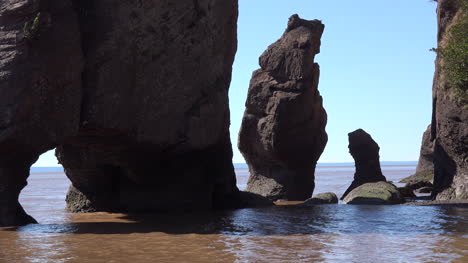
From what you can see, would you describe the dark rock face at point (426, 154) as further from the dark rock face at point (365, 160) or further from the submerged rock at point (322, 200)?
the submerged rock at point (322, 200)

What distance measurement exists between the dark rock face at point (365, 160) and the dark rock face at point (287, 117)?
231 centimetres

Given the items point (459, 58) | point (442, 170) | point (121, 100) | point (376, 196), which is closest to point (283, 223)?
point (121, 100)

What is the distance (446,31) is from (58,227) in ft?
64.0

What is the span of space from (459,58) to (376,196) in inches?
281

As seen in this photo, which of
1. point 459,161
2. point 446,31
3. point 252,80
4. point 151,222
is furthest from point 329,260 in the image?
point 252,80

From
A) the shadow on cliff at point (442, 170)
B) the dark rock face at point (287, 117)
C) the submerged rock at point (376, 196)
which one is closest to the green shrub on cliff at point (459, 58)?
the shadow on cliff at point (442, 170)

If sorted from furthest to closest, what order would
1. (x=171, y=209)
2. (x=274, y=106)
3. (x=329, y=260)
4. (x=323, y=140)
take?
(x=323, y=140)
(x=274, y=106)
(x=171, y=209)
(x=329, y=260)

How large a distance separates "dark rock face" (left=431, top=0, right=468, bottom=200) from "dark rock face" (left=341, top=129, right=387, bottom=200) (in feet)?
19.6

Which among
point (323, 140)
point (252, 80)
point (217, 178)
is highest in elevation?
point (252, 80)

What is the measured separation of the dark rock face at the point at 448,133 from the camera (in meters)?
26.5

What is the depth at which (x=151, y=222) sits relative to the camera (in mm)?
19000

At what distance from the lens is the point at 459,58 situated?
24.2 meters

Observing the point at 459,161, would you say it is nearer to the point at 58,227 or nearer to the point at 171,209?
the point at 171,209

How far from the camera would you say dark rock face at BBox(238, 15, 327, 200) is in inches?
1266
